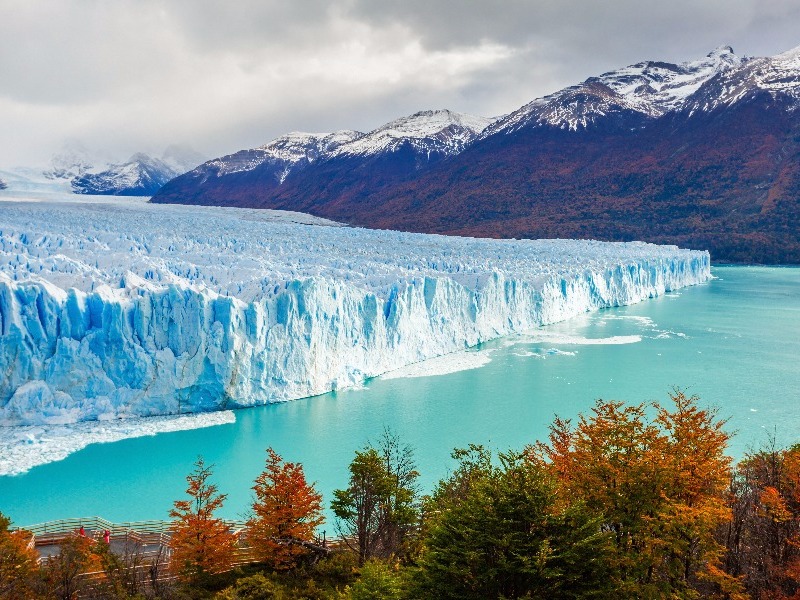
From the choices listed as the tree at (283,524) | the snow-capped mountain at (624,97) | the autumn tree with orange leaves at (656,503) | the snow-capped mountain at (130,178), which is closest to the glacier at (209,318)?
the tree at (283,524)

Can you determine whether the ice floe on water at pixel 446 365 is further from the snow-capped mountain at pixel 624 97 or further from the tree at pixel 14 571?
the snow-capped mountain at pixel 624 97

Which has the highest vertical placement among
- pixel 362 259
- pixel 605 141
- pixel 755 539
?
pixel 605 141

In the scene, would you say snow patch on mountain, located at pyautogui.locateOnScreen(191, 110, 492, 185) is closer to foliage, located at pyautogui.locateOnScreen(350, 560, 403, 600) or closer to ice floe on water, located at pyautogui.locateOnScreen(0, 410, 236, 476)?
ice floe on water, located at pyautogui.locateOnScreen(0, 410, 236, 476)

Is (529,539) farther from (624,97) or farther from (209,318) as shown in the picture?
(624,97)

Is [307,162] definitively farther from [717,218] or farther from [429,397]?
[429,397]

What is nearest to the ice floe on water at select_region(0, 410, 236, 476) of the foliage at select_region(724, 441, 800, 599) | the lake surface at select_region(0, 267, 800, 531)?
the lake surface at select_region(0, 267, 800, 531)

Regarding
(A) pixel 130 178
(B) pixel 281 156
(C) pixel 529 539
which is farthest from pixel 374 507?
(A) pixel 130 178

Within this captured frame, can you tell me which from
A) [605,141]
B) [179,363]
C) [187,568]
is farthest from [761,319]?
[605,141]
